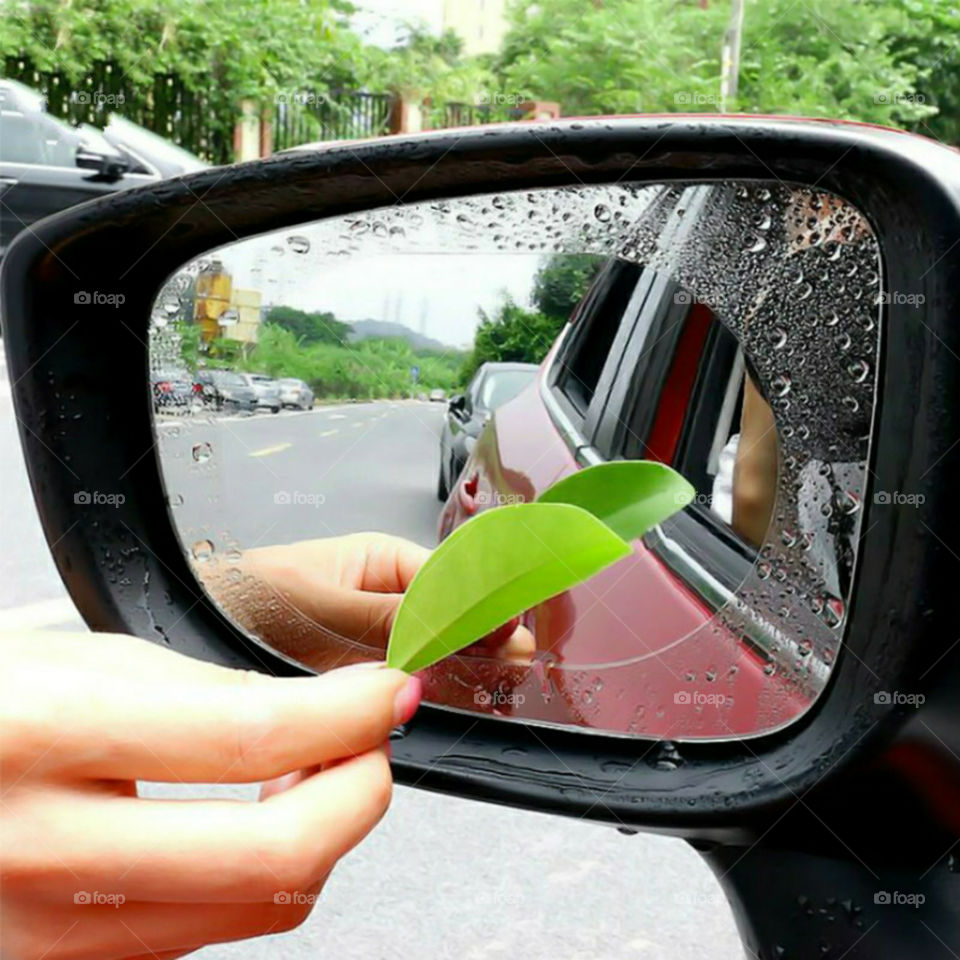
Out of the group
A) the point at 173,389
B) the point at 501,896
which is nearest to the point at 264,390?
the point at 173,389

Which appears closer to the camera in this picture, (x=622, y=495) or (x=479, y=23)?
(x=622, y=495)

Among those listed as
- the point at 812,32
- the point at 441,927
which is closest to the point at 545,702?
the point at 441,927

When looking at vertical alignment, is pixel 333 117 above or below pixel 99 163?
above

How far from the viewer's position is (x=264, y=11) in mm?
19891
